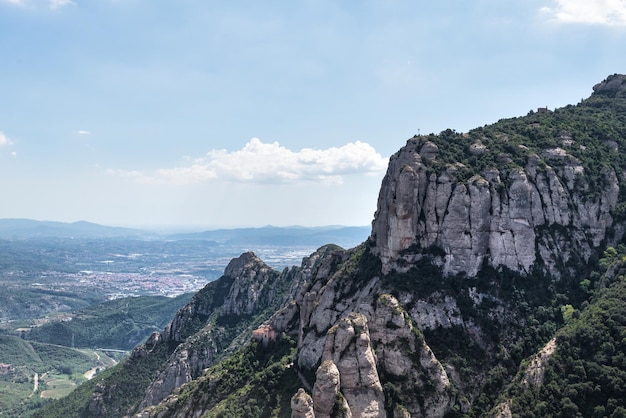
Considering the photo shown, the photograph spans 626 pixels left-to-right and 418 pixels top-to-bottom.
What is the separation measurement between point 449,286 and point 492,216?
572 inches

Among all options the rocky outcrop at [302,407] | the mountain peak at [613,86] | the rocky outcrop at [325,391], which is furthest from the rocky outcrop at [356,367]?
the mountain peak at [613,86]

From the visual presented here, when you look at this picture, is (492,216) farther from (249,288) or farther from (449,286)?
(249,288)

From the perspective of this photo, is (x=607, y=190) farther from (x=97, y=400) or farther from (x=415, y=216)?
(x=97, y=400)

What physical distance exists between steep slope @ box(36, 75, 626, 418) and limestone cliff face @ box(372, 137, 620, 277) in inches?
9.0

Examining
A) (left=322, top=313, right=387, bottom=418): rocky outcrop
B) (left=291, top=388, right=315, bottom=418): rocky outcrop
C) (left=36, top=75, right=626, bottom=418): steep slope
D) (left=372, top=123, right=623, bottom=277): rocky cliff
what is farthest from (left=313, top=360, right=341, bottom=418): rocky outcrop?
(left=372, top=123, right=623, bottom=277): rocky cliff

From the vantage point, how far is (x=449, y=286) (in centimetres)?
7988

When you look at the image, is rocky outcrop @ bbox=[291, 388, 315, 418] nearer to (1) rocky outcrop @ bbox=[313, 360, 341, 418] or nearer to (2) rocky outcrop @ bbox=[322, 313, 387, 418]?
(1) rocky outcrop @ bbox=[313, 360, 341, 418]

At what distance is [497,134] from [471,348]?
47388 mm

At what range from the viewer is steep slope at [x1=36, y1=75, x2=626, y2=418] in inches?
2601

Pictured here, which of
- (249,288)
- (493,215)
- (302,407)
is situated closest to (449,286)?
(493,215)

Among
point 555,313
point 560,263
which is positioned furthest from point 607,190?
point 555,313

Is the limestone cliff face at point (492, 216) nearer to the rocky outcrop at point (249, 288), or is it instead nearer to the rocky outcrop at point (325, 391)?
the rocky outcrop at point (325, 391)

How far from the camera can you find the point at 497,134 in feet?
335

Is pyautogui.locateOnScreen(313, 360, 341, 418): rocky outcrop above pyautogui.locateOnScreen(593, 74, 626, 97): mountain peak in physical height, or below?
below
